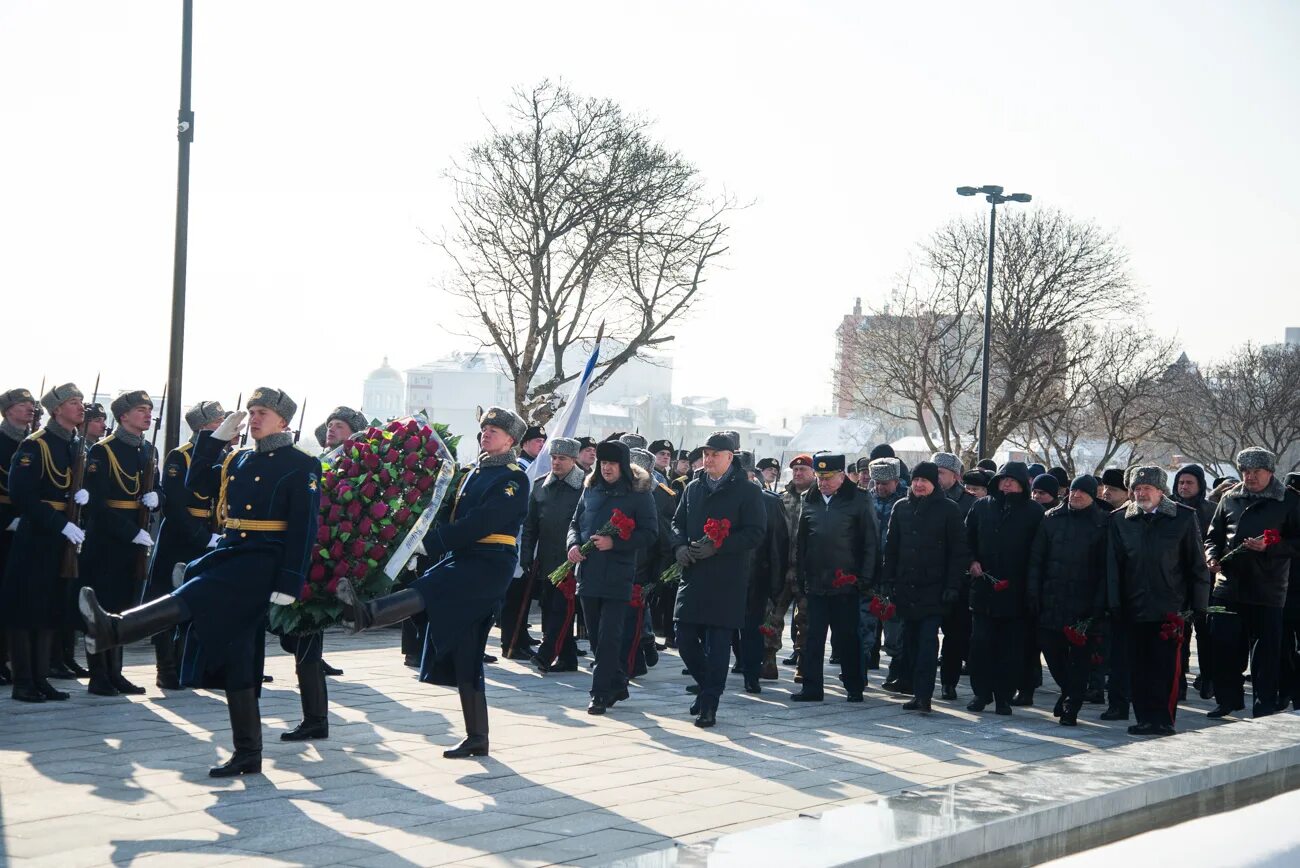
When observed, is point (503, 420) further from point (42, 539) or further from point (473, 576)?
point (42, 539)

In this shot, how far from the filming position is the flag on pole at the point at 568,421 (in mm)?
13859

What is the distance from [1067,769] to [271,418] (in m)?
4.59

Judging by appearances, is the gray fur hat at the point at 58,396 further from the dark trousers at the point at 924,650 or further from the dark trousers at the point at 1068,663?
the dark trousers at the point at 1068,663

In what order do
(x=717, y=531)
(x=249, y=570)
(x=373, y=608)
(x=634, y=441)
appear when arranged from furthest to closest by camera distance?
1. (x=634, y=441)
2. (x=717, y=531)
3. (x=373, y=608)
4. (x=249, y=570)

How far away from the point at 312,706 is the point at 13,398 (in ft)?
12.3

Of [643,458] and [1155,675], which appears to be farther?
[643,458]

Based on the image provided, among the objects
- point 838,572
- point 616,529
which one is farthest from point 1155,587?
point 616,529

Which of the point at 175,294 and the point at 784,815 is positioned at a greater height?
the point at 175,294

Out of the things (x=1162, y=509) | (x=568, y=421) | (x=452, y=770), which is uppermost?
(x=568, y=421)

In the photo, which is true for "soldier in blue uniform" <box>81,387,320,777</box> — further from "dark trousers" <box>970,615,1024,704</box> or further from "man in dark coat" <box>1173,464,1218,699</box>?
"man in dark coat" <box>1173,464,1218,699</box>

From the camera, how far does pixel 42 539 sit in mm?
10242

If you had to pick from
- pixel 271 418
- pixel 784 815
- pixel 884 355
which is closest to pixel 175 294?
pixel 271 418

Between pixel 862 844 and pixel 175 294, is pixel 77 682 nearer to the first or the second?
pixel 175 294

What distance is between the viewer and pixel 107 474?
10609mm
